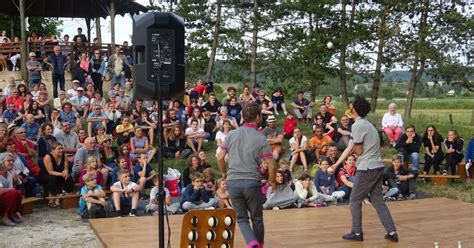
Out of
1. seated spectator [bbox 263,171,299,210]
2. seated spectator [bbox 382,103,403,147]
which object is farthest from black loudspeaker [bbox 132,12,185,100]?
seated spectator [bbox 382,103,403,147]

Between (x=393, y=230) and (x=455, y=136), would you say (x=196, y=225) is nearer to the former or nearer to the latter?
(x=393, y=230)

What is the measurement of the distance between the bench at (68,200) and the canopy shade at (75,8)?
41.7ft

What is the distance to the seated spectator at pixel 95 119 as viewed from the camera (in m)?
12.5

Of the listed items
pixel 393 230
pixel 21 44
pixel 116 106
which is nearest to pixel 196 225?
pixel 393 230

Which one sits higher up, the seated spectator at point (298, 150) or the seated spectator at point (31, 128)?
the seated spectator at point (31, 128)

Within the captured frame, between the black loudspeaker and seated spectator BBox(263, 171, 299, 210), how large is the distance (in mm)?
4249

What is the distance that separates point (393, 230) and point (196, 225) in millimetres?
2425

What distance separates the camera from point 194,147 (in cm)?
1323

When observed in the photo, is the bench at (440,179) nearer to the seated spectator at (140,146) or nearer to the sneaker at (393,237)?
the seated spectator at (140,146)

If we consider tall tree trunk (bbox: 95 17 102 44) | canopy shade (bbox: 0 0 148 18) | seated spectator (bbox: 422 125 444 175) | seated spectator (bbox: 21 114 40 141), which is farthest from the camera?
tall tree trunk (bbox: 95 17 102 44)

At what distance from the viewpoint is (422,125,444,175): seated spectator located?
12.5 metres

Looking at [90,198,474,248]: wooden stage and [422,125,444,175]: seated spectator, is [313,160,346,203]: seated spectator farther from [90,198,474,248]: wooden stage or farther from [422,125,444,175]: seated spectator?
[422,125,444,175]: seated spectator

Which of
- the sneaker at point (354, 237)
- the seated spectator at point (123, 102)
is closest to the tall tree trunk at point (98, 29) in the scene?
the seated spectator at point (123, 102)

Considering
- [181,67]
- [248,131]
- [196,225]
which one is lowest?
[196,225]
